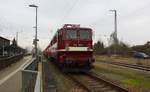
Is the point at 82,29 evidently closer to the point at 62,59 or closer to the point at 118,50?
the point at 62,59

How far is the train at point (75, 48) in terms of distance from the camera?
70.1 ft

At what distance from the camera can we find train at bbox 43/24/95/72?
21.4 meters

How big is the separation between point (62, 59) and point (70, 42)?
1451 mm

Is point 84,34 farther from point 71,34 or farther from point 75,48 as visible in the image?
Result: point 75,48

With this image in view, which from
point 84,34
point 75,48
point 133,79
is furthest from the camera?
point 84,34

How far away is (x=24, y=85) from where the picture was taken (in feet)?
26.3

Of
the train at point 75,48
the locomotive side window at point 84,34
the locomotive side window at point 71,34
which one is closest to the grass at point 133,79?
the train at point 75,48

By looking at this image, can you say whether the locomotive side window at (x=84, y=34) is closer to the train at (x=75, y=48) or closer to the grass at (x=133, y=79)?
the train at (x=75, y=48)

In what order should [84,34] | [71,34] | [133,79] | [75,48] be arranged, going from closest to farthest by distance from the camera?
1. [133,79]
2. [75,48]
3. [71,34]
4. [84,34]

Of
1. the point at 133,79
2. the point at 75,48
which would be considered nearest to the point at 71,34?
the point at 75,48

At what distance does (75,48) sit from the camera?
2155 centimetres

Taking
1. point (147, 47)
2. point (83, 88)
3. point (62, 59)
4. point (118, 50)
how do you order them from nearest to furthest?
point (83, 88), point (62, 59), point (147, 47), point (118, 50)

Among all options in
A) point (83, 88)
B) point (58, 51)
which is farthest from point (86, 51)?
point (83, 88)

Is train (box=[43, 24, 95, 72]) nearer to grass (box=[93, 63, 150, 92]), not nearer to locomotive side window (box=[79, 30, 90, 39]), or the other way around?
locomotive side window (box=[79, 30, 90, 39])
